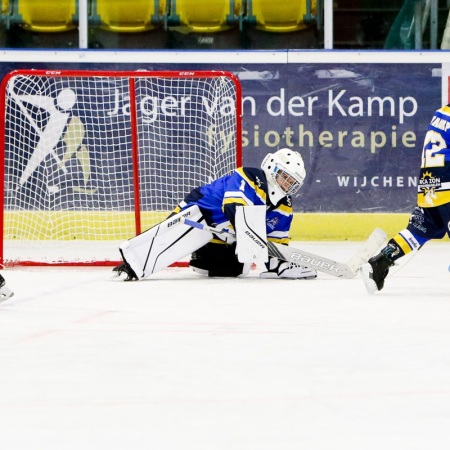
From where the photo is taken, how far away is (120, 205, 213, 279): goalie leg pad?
5.56m

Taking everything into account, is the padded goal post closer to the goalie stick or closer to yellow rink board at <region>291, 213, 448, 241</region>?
yellow rink board at <region>291, 213, 448, 241</region>

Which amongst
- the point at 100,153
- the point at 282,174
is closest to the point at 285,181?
the point at 282,174

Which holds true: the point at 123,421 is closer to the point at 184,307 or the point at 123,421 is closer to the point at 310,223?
the point at 184,307

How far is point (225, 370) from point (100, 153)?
5.05 metres

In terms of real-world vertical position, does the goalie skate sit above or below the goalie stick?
below

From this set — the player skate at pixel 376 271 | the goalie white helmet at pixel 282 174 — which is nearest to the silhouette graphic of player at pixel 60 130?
the goalie white helmet at pixel 282 174

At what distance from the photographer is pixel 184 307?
4.35 m

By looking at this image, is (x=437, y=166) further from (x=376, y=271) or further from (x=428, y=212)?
(x=376, y=271)

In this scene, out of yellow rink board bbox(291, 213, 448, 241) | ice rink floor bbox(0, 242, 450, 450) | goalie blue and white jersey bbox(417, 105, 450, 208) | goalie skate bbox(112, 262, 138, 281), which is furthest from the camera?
yellow rink board bbox(291, 213, 448, 241)

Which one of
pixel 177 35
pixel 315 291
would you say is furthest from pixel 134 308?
pixel 177 35

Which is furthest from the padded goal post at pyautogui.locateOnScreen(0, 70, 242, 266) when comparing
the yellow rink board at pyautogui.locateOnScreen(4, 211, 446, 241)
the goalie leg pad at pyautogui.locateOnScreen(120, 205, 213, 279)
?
the goalie leg pad at pyautogui.locateOnScreen(120, 205, 213, 279)

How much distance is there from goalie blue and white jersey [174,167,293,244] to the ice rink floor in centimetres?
62

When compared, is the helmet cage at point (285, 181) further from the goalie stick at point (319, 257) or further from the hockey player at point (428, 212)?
the hockey player at point (428, 212)

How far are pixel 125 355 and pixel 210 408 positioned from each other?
75cm
